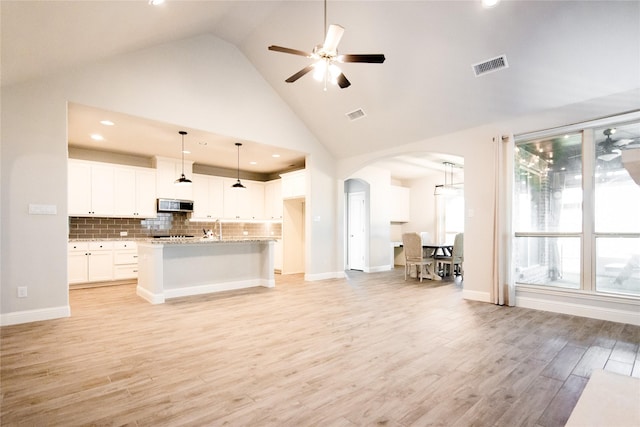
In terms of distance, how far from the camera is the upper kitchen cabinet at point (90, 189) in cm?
630

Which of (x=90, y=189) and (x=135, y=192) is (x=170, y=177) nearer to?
(x=135, y=192)

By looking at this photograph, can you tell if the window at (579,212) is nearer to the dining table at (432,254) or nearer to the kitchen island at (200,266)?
the dining table at (432,254)

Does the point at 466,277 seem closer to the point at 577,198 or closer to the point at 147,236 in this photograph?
the point at 577,198

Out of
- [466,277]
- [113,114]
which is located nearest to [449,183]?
[466,277]

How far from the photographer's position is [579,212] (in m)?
4.42

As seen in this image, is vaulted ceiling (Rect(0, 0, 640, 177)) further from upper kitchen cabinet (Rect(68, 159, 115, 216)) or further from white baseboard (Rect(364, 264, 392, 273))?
white baseboard (Rect(364, 264, 392, 273))

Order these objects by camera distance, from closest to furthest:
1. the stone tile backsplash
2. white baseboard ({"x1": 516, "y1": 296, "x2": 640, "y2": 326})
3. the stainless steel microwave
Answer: white baseboard ({"x1": 516, "y1": 296, "x2": 640, "y2": 326}), the stone tile backsplash, the stainless steel microwave

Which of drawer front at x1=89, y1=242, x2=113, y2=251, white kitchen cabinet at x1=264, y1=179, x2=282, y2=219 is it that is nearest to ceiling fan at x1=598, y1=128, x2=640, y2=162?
white kitchen cabinet at x1=264, y1=179, x2=282, y2=219

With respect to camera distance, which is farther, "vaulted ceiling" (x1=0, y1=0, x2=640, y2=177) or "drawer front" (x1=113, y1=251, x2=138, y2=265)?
"drawer front" (x1=113, y1=251, x2=138, y2=265)

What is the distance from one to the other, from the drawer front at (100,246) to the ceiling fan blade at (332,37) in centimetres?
601

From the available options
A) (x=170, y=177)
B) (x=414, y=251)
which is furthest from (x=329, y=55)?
(x=170, y=177)

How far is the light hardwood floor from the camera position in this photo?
6.42ft

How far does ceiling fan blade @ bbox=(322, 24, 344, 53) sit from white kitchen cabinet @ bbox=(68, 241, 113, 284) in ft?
19.9

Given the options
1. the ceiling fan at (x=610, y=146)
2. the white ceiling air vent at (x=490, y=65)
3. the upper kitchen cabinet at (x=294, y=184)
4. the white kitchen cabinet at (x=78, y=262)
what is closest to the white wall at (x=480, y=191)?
the ceiling fan at (x=610, y=146)
